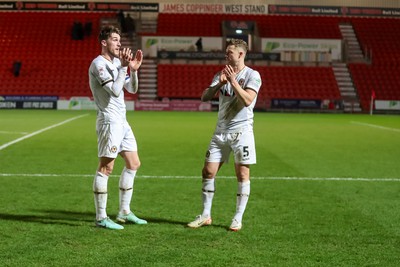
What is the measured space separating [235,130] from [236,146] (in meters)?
0.17

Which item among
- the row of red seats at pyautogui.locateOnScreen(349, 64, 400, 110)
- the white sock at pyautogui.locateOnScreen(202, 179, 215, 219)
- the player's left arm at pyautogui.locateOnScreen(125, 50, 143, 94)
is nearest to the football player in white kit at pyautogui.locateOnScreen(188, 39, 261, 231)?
the white sock at pyautogui.locateOnScreen(202, 179, 215, 219)

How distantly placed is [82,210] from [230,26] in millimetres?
37044

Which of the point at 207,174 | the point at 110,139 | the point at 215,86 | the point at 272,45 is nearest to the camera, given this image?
the point at 215,86

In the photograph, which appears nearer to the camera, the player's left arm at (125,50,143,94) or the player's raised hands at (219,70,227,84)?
the player's raised hands at (219,70,227,84)

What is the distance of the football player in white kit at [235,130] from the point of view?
6.04 metres

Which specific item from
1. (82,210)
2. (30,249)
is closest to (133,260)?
(30,249)

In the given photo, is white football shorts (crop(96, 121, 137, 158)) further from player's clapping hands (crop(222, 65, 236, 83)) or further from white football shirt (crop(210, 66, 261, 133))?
player's clapping hands (crop(222, 65, 236, 83))

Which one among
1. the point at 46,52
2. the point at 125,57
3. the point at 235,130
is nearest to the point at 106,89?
the point at 125,57

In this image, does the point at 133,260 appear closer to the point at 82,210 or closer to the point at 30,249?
the point at 30,249

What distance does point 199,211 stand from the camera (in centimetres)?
725

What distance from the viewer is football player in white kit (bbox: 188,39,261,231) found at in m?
6.04

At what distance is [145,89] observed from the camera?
133ft

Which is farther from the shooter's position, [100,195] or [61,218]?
[61,218]

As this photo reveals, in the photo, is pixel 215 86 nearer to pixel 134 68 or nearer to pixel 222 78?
pixel 222 78
